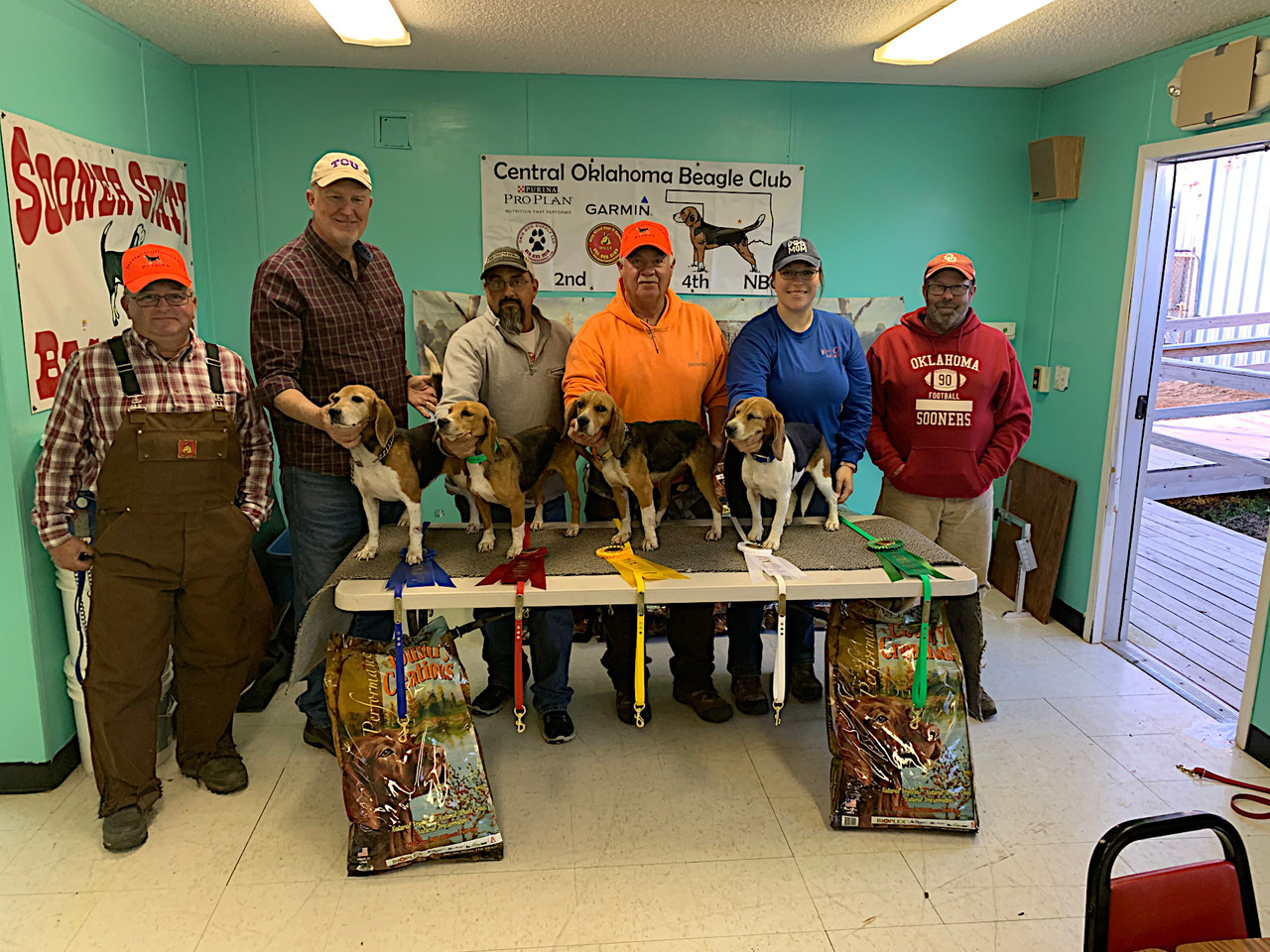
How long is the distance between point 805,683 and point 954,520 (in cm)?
93

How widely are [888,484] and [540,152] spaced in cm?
249

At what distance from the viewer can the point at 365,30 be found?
3.51 meters

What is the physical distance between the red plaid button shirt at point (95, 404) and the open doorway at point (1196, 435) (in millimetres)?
3961

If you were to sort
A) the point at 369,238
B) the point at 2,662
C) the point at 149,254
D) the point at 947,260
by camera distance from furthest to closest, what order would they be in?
the point at 369,238 < the point at 947,260 < the point at 2,662 < the point at 149,254

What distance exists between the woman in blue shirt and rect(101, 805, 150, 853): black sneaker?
2228 millimetres

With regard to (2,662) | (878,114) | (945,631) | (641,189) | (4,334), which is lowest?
(2,662)

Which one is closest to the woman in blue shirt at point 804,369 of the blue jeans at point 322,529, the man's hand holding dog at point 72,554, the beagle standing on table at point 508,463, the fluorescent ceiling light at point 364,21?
the beagle standing on table at point 508,463

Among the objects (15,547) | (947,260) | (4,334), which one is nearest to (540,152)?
(947,260)

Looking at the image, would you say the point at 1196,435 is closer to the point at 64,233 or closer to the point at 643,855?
the point at 643,855

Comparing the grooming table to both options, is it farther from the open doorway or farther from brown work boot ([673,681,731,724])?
the open doorway

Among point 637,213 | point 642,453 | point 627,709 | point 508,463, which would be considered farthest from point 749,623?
point 637,213

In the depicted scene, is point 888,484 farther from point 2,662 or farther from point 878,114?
point 2,662

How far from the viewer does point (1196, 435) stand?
25.6 feet

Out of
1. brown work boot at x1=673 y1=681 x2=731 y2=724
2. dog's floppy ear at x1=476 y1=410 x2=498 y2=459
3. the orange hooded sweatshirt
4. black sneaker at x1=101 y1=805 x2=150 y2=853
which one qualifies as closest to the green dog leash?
the orange hooded sweatshirt
